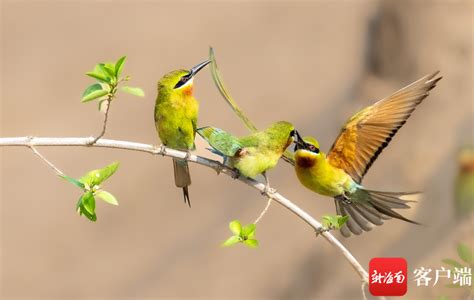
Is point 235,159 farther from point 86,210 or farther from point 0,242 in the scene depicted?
point 0,242

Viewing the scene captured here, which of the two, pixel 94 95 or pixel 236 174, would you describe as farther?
pixel 236 174

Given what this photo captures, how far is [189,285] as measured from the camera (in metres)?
4.52

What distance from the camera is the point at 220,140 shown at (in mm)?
1771

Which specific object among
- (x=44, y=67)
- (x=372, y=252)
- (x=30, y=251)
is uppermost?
(x=44, y=67)

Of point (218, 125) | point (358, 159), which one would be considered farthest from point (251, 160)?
point (218, 125)

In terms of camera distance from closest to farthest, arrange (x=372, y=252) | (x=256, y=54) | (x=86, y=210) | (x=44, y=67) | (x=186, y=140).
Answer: (x=86, y=210) < (x=186, y=140) < (x=372, y=252) < (x=44, y=67) < (x=256, y=54)

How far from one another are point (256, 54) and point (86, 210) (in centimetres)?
490

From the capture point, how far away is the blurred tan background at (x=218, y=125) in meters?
4.11

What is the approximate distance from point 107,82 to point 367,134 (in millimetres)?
696

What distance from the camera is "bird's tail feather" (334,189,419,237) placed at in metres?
1.88

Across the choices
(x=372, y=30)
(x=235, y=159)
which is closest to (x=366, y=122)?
(x=235, y=159)

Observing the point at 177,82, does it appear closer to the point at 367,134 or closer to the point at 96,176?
the point at 367,134

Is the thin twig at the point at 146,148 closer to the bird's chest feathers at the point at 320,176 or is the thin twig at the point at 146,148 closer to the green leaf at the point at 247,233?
the green leaf at the point at 247,233

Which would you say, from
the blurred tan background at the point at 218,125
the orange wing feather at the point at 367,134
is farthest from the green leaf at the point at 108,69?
the blurred tan background at the point at 218,125
